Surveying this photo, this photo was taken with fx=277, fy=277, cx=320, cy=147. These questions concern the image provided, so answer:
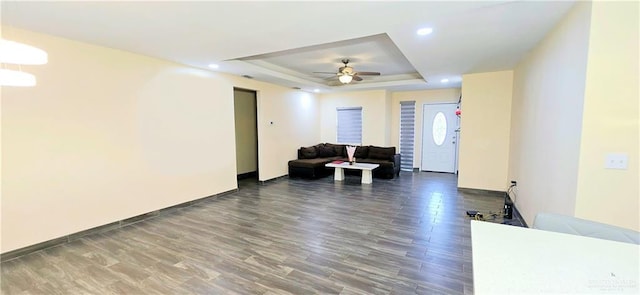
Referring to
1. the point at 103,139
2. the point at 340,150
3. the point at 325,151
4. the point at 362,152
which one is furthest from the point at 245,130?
the point at 103,139

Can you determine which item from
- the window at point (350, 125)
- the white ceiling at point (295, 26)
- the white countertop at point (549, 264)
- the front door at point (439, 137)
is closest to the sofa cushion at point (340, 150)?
the window at point (350, 125)

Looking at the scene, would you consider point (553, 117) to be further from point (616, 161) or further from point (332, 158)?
point (332, 158)

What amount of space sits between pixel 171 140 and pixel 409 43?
376cm

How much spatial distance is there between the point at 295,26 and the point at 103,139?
286 centimetres

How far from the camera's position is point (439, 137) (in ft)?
25.0

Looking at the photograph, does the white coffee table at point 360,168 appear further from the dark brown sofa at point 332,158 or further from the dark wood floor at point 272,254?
the dark wood floor at point 272,254

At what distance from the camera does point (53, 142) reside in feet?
10.2

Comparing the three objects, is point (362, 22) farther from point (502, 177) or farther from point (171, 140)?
point (502, 177)

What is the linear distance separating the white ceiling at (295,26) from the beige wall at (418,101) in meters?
3.00

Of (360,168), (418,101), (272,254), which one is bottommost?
(272,254)

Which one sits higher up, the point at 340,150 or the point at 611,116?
the point at 611,116

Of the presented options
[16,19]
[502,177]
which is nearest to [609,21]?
[502,177]

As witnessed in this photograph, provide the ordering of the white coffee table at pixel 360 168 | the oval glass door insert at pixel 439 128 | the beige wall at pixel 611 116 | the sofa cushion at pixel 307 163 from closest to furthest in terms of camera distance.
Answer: the beige wall at pixel 611 116
the white coffee table at pixel 360 168
the sofa cushion at pixel 307 163
the oval glass door insert at pixel 439 128

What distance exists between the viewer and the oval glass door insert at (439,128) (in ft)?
24.7
